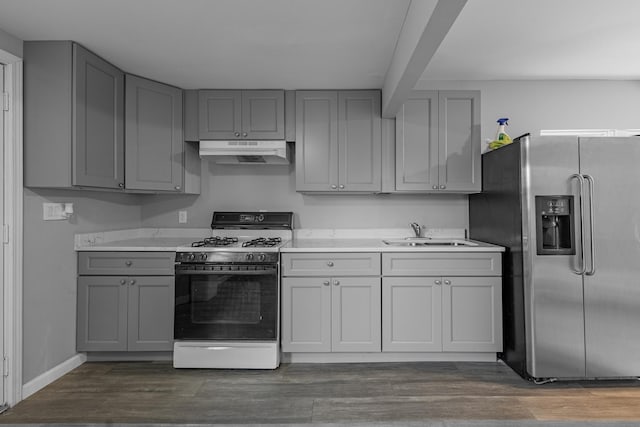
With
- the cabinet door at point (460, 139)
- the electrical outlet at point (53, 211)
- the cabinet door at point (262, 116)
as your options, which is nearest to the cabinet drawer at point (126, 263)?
the electrical outlet at point (53, 211)

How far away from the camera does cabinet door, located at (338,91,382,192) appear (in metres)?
3.45

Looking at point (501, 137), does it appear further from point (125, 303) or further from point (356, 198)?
point (125, 303)

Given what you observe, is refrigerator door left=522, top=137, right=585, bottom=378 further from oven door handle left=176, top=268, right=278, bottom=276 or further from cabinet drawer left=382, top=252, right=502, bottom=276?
oven door handle left=176, top=268, right=278, bottom=276

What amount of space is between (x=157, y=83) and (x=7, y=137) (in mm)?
1199

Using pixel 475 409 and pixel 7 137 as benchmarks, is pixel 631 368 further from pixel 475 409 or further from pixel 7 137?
pixel 7 137

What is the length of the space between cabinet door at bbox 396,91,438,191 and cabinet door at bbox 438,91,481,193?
0.07 meters

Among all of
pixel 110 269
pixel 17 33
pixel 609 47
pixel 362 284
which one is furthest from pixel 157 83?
pixel 609 47

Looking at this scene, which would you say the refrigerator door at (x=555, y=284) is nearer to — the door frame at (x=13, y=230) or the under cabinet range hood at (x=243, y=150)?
the under cabinet range hood at (x=243, y=150)

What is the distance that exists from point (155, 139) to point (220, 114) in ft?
1.88

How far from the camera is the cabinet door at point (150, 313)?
3014 millimetres

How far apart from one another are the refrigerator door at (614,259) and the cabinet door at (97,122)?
3.32m

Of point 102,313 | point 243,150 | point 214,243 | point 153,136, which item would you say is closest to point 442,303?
point 214,243

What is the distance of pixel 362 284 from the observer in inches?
120

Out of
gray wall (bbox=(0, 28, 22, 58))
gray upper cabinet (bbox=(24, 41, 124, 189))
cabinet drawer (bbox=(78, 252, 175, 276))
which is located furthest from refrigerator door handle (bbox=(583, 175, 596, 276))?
gray wall (bbox=(0, 28, 22, 58))
